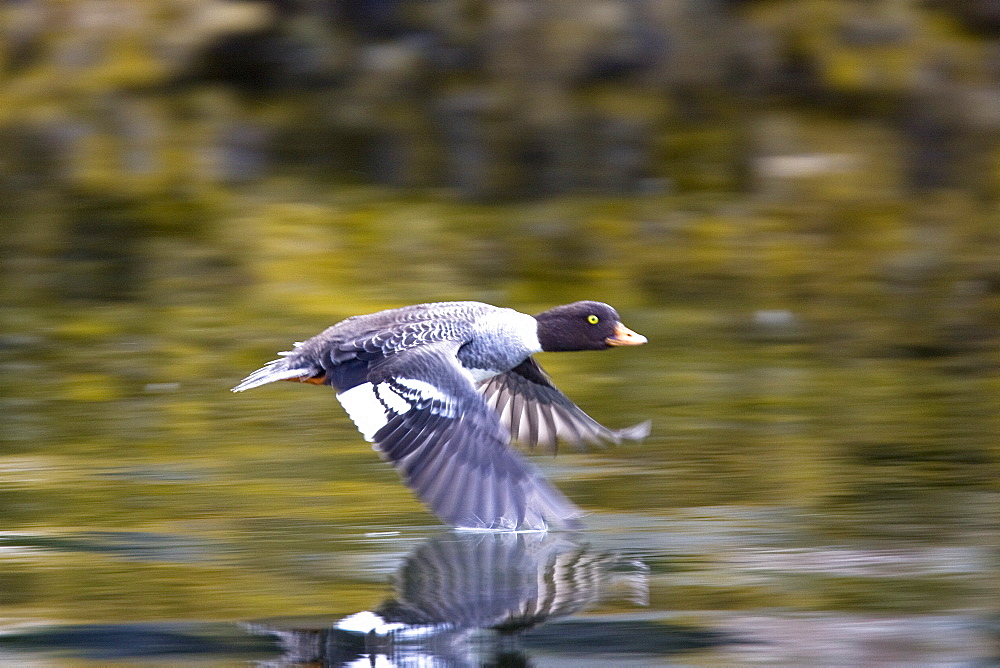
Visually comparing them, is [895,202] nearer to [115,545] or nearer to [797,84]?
[797,84]

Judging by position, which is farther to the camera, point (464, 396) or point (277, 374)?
point (277, 374)

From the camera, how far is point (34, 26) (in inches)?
553

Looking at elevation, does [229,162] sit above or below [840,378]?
above

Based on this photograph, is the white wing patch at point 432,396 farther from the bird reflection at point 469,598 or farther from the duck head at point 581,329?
the duck head at point 581,329

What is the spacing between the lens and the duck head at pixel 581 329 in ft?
19.7

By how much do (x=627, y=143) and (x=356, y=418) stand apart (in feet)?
25.7

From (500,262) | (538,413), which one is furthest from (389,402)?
(500,262)

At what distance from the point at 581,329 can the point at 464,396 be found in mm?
1057

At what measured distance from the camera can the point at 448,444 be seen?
497 centimetres

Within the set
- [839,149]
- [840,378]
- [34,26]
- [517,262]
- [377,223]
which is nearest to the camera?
[840,378]

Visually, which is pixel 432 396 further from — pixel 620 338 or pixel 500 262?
pixel 500 262

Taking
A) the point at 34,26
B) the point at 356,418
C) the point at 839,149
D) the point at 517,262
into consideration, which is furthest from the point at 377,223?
the point at 356,418

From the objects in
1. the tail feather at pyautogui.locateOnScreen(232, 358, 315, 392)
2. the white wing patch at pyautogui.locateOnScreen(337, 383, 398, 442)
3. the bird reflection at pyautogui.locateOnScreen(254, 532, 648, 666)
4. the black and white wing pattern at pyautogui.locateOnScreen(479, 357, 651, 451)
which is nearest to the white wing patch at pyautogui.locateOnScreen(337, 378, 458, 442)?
the white wing patch at pyautogui.locateOnScreen(337, 383, 398, 442)

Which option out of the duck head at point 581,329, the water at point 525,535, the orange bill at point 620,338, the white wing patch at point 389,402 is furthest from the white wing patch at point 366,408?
the orange bill at point 620,338
